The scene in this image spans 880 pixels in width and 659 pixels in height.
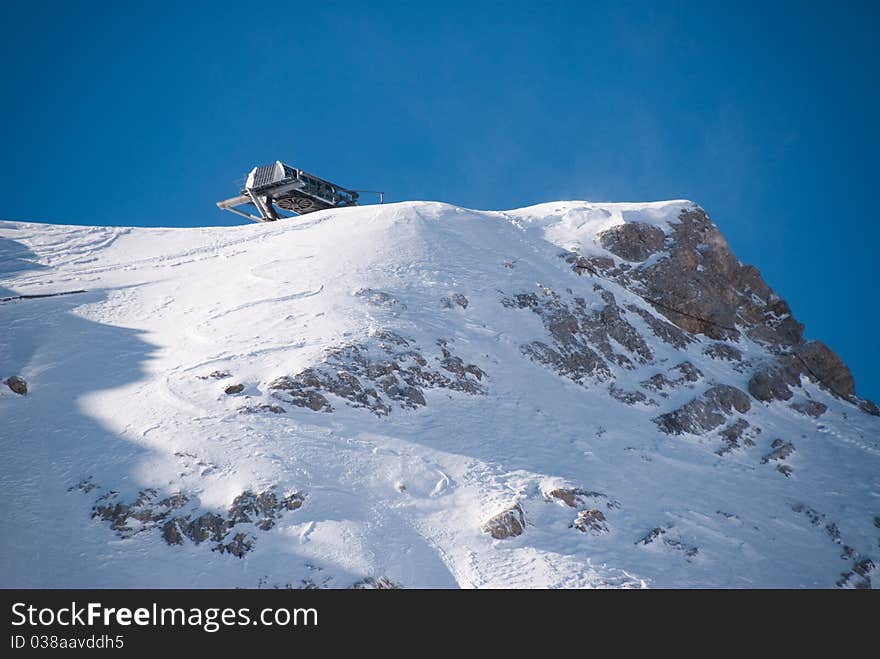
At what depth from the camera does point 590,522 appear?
15.2 metres

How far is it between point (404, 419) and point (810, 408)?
19.7m

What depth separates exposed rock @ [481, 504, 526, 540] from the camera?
14000 mm

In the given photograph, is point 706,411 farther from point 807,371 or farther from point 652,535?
point 807,371

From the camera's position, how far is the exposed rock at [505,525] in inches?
551

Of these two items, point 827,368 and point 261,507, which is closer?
point 261,507

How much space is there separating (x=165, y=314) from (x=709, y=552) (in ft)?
64.0

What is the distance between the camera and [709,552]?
15133mm

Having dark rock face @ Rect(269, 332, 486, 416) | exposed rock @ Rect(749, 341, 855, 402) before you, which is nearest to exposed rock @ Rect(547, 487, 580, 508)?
dark rock face @ Rect(269, 332, 486, 416)

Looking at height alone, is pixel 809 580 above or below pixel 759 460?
below

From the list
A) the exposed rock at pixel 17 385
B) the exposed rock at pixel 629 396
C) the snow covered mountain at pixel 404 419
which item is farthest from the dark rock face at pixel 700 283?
the exposed rock at pixel 17 385

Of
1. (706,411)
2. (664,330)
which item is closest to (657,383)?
(706,411)

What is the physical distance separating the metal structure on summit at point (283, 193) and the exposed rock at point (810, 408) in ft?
99.7
